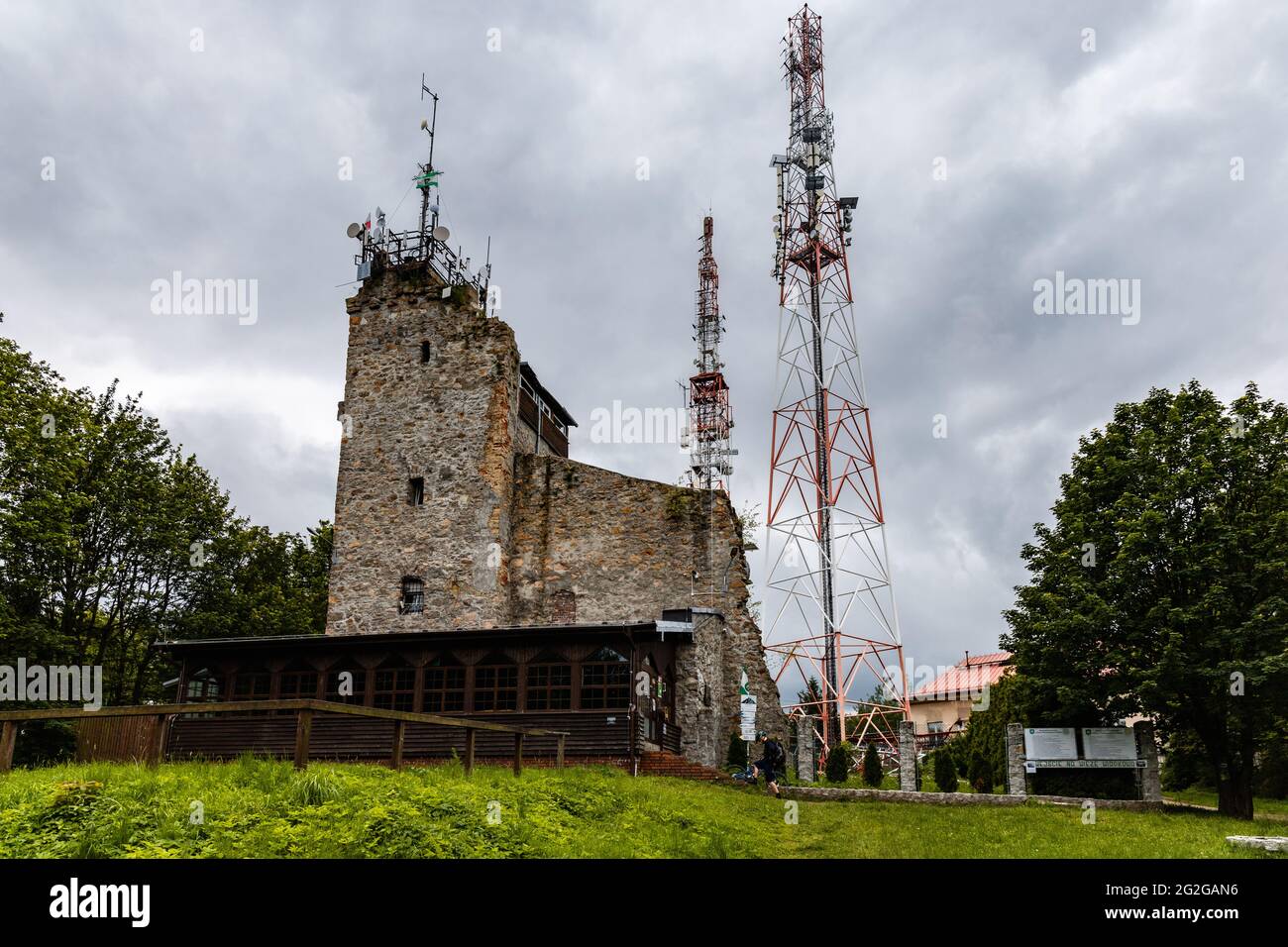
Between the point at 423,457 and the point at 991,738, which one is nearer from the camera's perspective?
the point at 991,738

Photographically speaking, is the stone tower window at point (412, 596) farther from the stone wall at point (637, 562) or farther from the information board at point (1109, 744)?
the information board at point (1109, 744)

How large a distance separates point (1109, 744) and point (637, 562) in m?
13.0

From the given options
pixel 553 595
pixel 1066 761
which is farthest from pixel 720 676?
pixel 1066 761

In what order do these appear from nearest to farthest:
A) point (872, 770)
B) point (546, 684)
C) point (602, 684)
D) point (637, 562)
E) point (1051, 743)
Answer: point (1051, 743), point (602, 684), point (872, 770), point (546, 684), point (637, 562)

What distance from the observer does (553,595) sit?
95.0 ft

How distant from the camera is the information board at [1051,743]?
2148cm

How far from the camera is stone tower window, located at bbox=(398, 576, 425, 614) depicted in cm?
2828

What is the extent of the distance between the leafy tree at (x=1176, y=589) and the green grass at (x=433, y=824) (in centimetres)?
606

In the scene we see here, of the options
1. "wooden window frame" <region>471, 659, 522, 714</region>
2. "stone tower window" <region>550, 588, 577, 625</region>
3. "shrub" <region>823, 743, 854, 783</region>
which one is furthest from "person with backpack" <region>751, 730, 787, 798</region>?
"stone tower window" <region>550, 588, 577, 625</region>

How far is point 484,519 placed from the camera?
28.5 metres

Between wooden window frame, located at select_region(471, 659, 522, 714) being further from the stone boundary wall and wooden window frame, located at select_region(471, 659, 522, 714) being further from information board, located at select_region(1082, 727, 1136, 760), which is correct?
information board, located at select_region(1082, 727, 1136, 760)

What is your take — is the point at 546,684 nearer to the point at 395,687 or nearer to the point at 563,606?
the point at 395,687

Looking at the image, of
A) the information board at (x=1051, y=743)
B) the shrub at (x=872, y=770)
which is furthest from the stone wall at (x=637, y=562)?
the information board at (x=1051, y=743)

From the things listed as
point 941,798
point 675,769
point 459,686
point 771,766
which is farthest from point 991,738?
point 459,686
